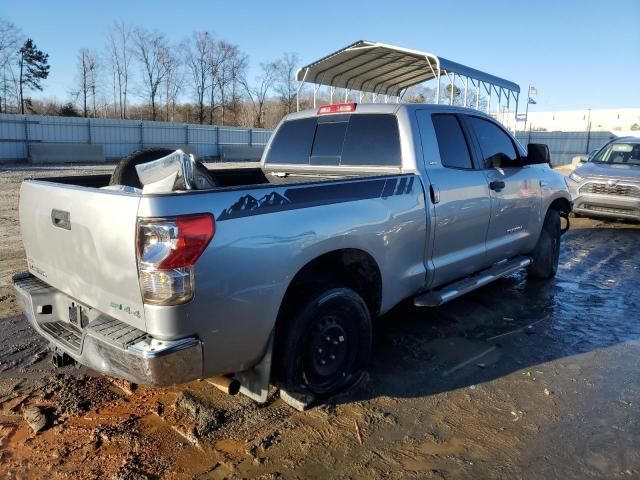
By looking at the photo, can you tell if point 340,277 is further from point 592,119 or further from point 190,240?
point 592,119

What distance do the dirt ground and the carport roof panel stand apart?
34.9ft

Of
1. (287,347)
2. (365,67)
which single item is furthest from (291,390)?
(365,67)

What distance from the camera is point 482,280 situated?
4637 mm

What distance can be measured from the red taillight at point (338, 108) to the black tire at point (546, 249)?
9.80 feet

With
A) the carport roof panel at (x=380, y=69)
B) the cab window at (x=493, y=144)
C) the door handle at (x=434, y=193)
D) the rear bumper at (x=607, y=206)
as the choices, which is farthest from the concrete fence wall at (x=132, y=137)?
the door handle at (x=434, y=193)

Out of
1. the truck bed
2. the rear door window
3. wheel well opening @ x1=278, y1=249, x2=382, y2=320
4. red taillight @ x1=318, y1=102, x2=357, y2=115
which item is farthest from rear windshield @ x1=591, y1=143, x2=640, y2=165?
wheel well opening @ x1=278, y1=249, x2=382, y2=320

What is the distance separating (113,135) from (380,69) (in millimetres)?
17280

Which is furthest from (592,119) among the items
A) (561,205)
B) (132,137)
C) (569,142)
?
(561,205)

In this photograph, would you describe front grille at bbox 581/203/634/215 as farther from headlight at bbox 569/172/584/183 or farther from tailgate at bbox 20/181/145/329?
tailgate at bbox 20/181/145/329

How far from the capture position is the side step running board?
4020 mm

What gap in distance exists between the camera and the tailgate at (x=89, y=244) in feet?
8.25

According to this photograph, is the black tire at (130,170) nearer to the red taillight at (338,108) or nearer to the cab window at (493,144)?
the red taillight at (338,108)

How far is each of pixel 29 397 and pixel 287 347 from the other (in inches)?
72.1

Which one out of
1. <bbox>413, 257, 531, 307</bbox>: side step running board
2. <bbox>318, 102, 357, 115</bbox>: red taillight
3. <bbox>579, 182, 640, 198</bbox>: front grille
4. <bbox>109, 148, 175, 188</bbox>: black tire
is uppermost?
<bbox>318, 102, 357, 115</bbox>: red taillight
